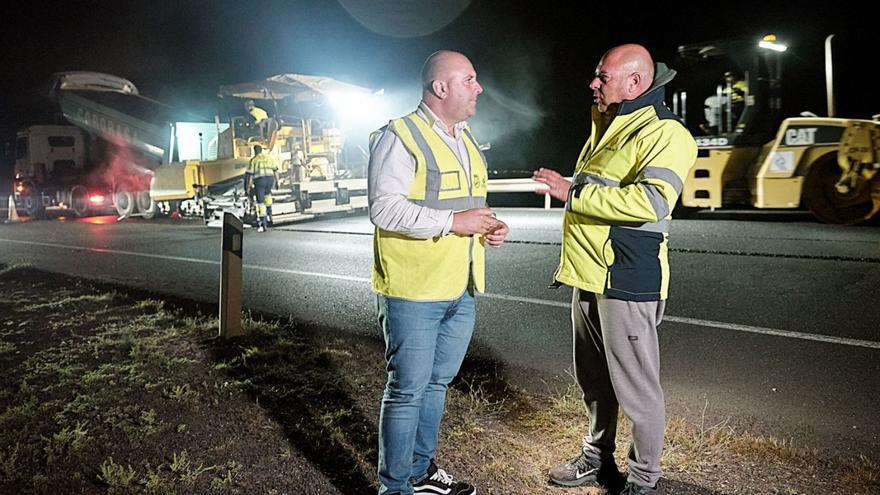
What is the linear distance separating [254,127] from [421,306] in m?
16.3

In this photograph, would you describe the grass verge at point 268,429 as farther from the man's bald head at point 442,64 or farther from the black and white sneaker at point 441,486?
the man's bald head at point 442,64

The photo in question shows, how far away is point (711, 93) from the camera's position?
1462 centimetres

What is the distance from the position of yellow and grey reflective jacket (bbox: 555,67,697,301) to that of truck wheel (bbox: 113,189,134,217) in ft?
69.3

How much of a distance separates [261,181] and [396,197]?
1323 cm

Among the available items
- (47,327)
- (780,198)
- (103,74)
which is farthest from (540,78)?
(47,327)

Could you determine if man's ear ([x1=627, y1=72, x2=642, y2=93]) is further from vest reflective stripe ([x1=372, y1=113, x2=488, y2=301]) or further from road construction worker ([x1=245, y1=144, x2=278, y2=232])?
road construction worker ([x1=245, y1=144, x2=278, y2=232])

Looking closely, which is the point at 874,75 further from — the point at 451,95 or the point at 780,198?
the point at 451,95

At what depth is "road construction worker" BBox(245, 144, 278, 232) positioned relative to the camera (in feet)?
50.3

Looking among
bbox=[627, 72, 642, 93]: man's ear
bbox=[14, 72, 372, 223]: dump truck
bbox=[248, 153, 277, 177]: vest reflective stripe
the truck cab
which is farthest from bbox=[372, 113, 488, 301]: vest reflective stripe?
the truck cab

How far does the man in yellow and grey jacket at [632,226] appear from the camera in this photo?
9.31 ft

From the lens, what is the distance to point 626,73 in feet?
9.78

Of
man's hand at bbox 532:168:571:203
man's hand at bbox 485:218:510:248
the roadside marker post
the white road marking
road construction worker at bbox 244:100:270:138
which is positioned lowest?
the white road marking

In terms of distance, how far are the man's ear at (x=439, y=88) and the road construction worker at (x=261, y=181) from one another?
42.3ft

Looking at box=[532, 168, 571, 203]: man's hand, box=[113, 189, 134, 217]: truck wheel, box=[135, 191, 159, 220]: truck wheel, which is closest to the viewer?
box=[532, 168, 571, 203]: man's hand
